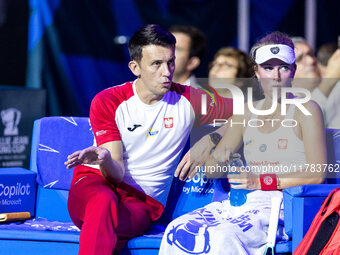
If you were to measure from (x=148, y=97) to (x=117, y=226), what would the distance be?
789 mm

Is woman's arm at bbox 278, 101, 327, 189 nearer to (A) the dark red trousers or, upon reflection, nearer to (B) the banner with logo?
(A) the dark red trousers

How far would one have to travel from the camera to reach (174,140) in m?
3.76

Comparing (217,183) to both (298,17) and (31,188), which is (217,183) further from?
(298,17)

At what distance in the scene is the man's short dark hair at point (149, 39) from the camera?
367 cm

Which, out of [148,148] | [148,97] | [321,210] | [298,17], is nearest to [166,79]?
[148,97]

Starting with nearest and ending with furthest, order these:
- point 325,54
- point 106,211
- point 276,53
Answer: point 106,211
point 276,53
point 325,54

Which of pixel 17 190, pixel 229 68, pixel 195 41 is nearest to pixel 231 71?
pixel 229 68

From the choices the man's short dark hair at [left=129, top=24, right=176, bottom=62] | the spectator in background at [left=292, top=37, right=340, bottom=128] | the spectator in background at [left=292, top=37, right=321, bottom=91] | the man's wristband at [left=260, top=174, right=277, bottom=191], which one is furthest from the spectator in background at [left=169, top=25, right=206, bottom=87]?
the man's wristband at [left=260, top=174, right=277, bottom=191]

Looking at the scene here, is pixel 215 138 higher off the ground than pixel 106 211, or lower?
higher

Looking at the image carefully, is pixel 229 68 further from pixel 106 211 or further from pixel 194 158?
pixel 106 211

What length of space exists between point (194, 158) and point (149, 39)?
0.74m

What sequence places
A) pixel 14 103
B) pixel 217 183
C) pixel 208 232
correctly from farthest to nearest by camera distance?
pixel 14 103 < pixel 217 183 < pixel 208 232

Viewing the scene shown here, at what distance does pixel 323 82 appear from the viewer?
4898 millimetres

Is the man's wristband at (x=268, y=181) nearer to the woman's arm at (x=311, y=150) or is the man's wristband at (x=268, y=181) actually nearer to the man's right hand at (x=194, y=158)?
the woman's arm at (x=311, y=150)
